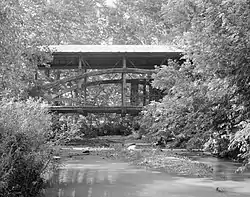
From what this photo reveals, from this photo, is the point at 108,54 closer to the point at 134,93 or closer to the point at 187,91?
the point at 134,93

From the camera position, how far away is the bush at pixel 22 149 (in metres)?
6.41

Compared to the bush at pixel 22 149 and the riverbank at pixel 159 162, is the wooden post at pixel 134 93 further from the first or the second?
the bush at pixel 22 149

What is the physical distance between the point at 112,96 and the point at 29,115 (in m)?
23.0

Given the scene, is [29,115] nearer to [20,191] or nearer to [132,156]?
[20,191]

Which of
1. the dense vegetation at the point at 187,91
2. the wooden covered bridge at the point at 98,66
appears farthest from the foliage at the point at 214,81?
the wooden covered bridge at the point at 98,66

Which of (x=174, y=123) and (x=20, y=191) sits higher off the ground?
(x=174, y=123)

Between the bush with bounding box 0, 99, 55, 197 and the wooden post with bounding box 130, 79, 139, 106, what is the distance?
A: 54.1ft

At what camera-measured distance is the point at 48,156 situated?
7738 mm

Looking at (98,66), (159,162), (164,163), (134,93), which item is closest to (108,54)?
(98,66)

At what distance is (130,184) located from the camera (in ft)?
31.8

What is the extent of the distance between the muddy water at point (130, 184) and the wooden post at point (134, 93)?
12.2 m

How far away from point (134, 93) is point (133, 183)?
15.3m

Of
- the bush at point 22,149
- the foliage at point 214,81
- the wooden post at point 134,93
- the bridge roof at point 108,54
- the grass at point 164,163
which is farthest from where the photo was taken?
the wooden post at point 134,93

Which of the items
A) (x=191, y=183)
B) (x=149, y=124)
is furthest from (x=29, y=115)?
(x=149, y=124)
